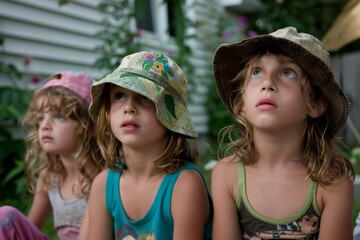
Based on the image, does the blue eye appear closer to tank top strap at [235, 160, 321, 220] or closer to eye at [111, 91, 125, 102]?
eye at [111, 91, 125, 102]

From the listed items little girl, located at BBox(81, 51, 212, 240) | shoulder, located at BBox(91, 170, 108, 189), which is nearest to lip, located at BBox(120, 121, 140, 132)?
little girl, located at BBox(81, 51, 212, 240)

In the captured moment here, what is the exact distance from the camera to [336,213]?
71.9 inches

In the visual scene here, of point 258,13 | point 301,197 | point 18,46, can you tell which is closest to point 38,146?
point 301,197

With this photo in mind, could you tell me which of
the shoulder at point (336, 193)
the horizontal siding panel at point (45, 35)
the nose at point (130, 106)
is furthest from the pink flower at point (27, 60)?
the shoulder at point (336, 193)

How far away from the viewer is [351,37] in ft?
18.9

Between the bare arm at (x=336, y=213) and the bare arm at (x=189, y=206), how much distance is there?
509 millimetres

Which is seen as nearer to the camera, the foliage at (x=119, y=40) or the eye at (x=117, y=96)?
the eye at (x=117, y=96)

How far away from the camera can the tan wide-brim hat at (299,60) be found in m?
1.83

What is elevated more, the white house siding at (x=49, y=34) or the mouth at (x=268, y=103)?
the white house siding at (x=49, y=34)

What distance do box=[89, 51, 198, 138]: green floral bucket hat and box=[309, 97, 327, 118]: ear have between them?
21.8 inches

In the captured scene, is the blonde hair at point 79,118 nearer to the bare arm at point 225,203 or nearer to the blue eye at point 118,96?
the blue eye at point 118,96

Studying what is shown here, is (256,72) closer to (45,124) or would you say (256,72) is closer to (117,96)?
(117,96)

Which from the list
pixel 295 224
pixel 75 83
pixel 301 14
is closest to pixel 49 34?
pixel 75 83

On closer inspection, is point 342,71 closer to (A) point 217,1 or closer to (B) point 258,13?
(A) point 217,1
